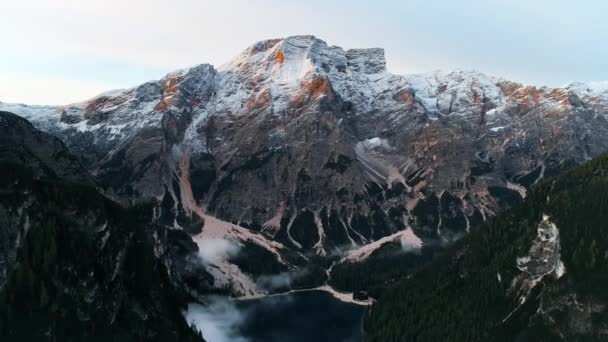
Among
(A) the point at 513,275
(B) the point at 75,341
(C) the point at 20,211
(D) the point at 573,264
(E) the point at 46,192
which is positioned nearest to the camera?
(B) the point at 75,341

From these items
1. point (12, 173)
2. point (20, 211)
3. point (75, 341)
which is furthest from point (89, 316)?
point (12, 173)

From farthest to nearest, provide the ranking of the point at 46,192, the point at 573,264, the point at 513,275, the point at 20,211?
→ the point at 513,275
the point at 573,264
the point at 46,192
the point at 20,211

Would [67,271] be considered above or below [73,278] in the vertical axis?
above

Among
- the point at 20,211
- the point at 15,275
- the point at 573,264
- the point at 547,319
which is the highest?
the point at 20,211

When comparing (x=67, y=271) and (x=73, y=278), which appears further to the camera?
(x=73, y=278)

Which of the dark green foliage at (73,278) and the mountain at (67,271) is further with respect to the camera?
the mountain at (67,271)

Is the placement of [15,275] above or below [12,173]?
below

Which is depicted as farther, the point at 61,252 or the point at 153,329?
the point at 153,329

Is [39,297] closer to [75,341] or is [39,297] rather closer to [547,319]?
[75,341]
